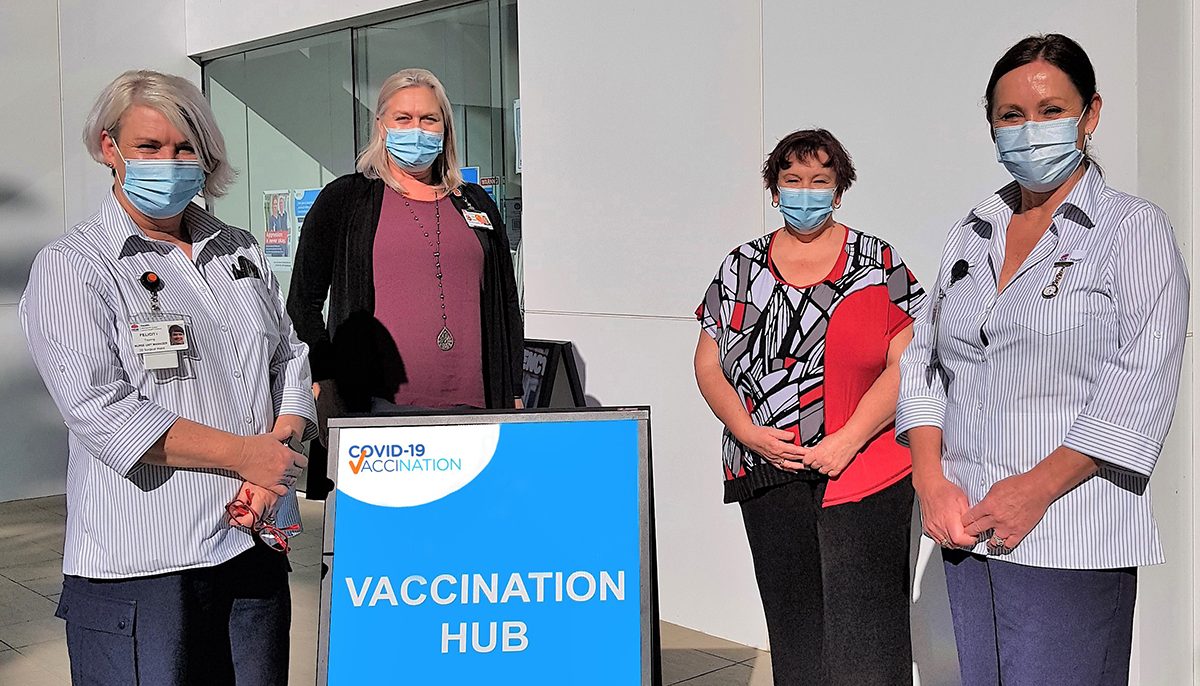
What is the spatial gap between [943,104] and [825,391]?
1.35m

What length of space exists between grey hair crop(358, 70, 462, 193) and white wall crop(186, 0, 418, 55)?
3.66 meters

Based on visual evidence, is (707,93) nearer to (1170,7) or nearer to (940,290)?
(1170,7)

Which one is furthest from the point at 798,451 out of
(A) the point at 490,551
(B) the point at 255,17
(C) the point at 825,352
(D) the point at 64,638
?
(B) the point at 255,17

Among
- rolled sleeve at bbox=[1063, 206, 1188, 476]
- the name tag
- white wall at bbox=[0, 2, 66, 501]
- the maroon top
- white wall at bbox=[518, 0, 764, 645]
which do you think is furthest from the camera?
white wall at bbox=[0, 2, 66, 501]

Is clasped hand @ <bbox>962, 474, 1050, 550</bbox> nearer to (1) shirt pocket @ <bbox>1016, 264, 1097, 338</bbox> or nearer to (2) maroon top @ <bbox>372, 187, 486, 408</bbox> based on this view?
(1) shirt pocket @ <bbox>1016, 264, 1097, 338</bbox>

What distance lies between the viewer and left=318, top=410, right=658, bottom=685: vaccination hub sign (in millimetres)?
2559

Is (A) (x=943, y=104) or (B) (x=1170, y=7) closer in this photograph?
(B) (x=1170, y=7)

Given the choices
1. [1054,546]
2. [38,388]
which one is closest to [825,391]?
[1054,546]

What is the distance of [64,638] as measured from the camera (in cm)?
509

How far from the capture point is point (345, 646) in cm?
254

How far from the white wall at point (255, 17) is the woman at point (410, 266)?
374 cm

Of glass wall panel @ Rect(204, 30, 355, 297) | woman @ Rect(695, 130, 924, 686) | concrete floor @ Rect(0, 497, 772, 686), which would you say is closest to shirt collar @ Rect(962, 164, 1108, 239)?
woman @ Rect(695, 130, 924, 686)

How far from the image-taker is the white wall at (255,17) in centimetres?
751

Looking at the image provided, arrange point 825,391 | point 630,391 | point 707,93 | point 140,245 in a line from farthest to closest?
point 630,391 < point 707,93 < point 825,391 < point 140,245
